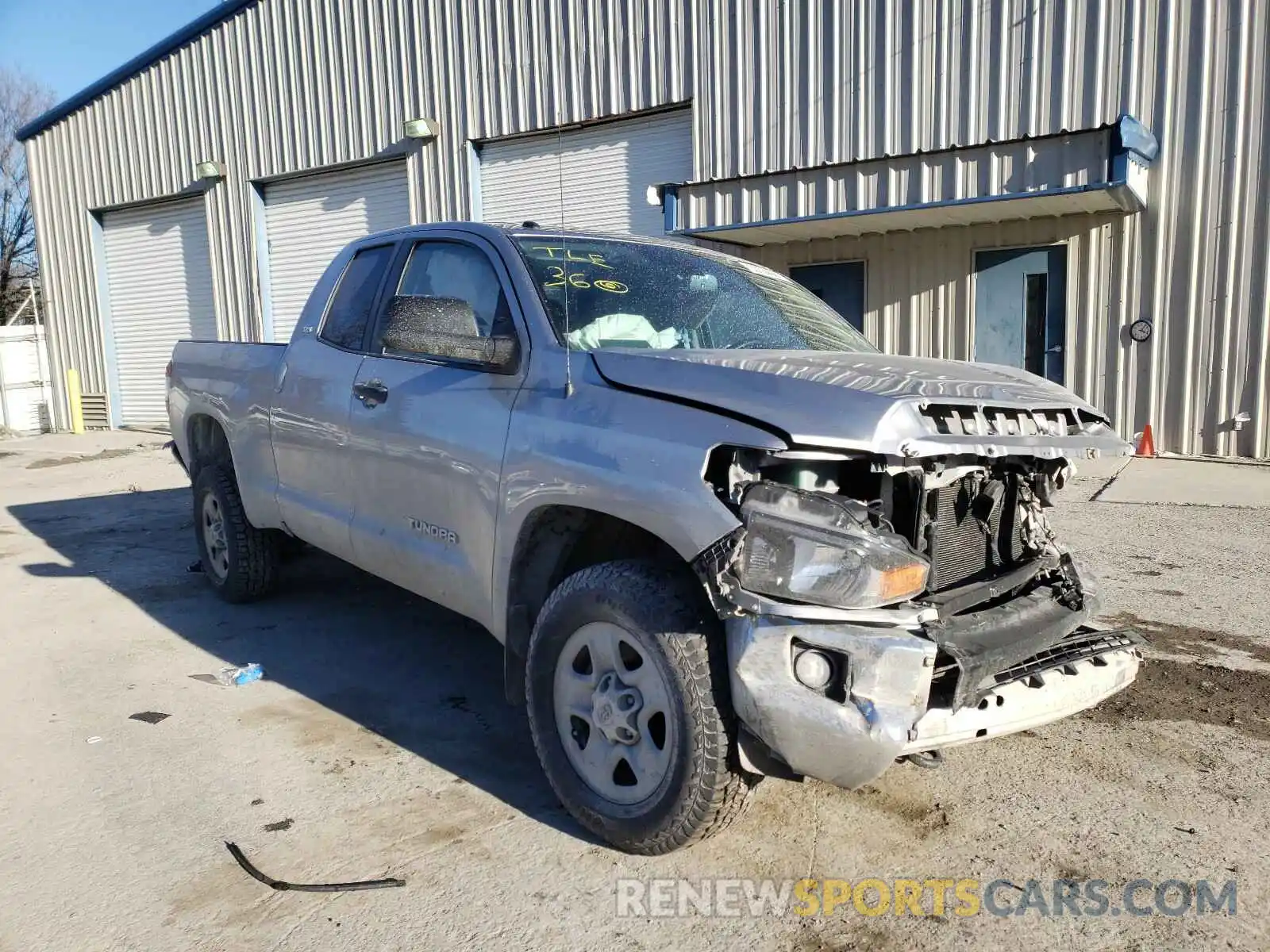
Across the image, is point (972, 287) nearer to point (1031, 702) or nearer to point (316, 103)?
point (1031, 702)

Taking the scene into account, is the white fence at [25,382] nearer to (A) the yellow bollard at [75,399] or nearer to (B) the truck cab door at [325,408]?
(A) the yellow bollard at [75,399]

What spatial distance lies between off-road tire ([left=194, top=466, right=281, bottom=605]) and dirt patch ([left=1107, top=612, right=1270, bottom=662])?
4.51 metres

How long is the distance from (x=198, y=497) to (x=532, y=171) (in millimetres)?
9764

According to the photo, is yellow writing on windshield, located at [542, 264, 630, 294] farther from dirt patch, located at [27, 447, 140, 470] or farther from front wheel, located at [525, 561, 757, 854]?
dirt patch, located at [27, 447, 140, 470]

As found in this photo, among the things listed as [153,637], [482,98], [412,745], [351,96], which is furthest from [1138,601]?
[351,96]

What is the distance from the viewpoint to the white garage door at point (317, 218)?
1599cm

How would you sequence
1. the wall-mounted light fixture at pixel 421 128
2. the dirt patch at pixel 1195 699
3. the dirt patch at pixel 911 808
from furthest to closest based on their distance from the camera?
the wall-mounted light fixture at pixel 421 128, the dirt patch at pixel 1195 699, the dirt patch at pixel 911 808

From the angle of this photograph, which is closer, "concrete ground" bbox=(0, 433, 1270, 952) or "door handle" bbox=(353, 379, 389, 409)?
"concrete ground" bbox=(0, 433, 1270, 952)

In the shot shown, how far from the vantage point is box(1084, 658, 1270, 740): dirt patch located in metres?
3.93

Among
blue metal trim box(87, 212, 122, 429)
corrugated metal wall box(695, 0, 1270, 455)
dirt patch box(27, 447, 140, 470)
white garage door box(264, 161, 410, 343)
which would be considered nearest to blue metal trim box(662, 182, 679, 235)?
corrugated metal wall box(695, 0, 1270, 455)

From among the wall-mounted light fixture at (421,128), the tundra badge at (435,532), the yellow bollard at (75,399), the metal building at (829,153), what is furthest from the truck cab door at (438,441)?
the yellow bollard at (75,399)

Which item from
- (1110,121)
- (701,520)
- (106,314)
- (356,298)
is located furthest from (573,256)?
(106,314)

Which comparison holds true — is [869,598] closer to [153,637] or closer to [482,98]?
[153,637]

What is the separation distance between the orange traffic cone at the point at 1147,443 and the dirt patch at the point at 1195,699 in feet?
22.5
